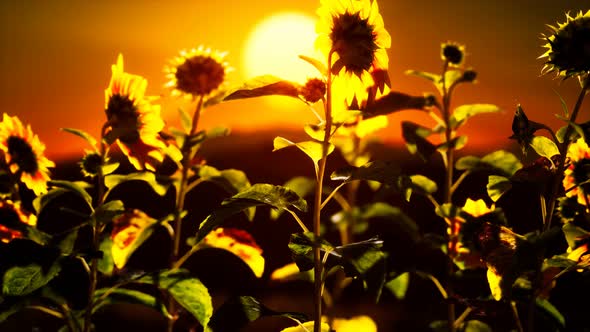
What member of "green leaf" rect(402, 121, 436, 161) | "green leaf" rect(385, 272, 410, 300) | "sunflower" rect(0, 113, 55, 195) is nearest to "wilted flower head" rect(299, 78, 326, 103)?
"green leaf" rect(402, 121, 436, 161)

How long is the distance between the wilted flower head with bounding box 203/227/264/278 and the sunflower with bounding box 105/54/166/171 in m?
0.21

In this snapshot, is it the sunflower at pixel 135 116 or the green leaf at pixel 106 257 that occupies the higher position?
the sunflower at pixel 135 116

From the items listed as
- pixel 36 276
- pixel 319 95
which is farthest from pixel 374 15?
pixel 36 276

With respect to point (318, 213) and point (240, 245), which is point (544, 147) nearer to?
point (318, 213)

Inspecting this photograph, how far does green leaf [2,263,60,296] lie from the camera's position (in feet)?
3.27

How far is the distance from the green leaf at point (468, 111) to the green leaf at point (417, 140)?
7cm

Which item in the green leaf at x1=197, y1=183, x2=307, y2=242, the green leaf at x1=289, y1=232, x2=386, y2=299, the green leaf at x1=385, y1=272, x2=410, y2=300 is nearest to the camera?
the green leaf at x1=289, y1=232, x2=386, y2=299

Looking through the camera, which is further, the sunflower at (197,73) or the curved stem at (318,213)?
the sunflower at (197,73)

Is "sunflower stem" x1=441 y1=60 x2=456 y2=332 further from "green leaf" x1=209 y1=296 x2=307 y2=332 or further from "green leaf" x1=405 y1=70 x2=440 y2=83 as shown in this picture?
"green leaf" x1=209 y1=296 x2=307 y2=332

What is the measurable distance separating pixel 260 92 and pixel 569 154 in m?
0.74

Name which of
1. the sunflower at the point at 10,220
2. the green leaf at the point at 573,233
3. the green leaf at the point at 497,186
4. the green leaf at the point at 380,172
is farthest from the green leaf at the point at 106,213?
the green leaf at the point at 573,233

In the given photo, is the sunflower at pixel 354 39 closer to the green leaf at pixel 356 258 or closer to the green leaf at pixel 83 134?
the green leaf at pixel 356 258

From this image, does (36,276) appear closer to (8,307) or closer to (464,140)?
(8,307)

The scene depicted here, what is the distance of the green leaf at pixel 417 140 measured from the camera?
47.8 inches
